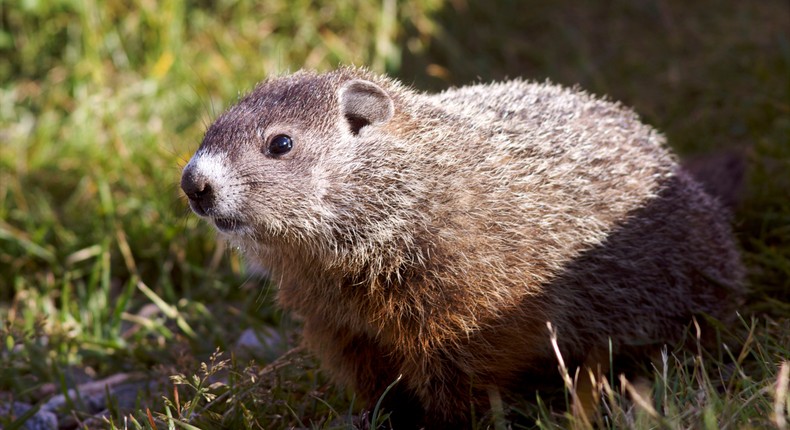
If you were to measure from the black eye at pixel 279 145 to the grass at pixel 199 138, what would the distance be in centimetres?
88

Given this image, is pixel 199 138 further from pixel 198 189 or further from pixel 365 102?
pixel 198 189

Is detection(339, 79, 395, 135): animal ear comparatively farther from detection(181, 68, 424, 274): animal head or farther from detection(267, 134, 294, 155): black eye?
detection(267, 134, 294, 155): black eye

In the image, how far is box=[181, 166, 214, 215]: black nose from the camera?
3.23 meters

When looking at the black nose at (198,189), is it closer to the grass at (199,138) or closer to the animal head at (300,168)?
the animal head at (300,168)

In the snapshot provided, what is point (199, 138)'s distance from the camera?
5566 millimetres

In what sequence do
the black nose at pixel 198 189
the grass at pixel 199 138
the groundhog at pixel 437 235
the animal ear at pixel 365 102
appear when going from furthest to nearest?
the grass at pixel 199 138 → the animal ear at pixel 365 102 → the groundhog at pixel 437 235 → the black nose at pixel 198 189

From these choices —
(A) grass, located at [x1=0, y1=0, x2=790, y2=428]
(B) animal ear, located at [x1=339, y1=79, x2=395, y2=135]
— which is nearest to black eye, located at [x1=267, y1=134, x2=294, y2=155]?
(B) animal ear, located at [x1=339, y1=79, x2=395, y2=135]

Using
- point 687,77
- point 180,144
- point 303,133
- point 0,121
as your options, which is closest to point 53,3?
point 0,121

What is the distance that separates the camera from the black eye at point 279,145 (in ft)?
11.4

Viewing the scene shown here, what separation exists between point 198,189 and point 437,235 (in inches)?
37.8

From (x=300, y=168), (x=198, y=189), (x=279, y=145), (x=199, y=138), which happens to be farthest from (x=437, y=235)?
(x=199, y=138)

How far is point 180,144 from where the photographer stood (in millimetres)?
6262

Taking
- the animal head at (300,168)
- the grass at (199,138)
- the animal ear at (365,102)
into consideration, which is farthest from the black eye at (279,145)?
the grass at (199,138)

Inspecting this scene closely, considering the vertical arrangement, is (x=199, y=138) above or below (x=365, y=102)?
below
